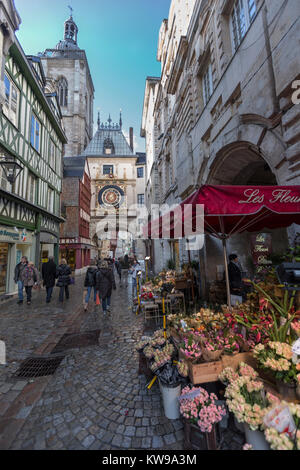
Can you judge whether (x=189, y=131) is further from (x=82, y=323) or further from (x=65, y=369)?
(x=65, y=369)

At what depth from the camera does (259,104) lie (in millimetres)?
4129

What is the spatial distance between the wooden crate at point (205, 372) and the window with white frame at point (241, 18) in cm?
678

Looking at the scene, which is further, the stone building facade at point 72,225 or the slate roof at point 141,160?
the slate roof at point 141,160

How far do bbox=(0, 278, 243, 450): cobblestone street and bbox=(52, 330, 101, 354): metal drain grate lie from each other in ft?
0.45

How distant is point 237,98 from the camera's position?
5.12m

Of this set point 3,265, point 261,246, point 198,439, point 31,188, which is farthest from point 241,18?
point 3,265

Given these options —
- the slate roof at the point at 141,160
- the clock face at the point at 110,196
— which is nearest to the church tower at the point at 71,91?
the clock face at the point at 110,196

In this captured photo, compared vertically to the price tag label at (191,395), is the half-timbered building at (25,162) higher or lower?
higher

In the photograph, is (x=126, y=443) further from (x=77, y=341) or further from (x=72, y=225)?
(x=72, y=225)

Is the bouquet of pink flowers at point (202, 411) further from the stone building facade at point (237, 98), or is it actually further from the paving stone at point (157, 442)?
the stone building facade at point (237, 98)

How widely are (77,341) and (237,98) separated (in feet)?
22.2

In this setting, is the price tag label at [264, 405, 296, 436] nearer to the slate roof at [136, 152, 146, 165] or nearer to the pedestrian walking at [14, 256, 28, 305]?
the pedestrian walking at [14, 256, 28, 305]

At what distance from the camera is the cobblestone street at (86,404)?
195 cm
